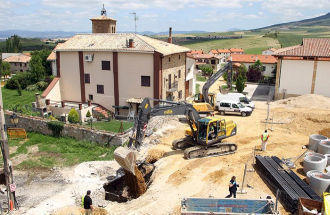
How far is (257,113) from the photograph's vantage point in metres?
33.2

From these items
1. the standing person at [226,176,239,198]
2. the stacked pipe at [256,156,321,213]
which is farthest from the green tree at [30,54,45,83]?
the standing person at [226,176,239,198]

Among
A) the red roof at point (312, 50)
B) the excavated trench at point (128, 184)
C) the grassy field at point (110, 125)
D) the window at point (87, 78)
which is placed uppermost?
the red roof at point (312, 50)

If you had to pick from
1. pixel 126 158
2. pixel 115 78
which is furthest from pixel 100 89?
pixel 126 158

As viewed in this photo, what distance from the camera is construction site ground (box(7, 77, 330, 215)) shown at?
52.1ft

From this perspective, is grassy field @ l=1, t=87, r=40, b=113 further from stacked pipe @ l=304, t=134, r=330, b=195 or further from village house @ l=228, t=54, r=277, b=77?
village house @ l=228, t=54, r=277, b=77

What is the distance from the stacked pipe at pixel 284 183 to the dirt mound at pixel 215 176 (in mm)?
2364

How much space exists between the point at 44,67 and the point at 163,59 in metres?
31.2

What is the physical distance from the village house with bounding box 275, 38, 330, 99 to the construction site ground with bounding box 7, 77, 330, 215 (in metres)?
8.03

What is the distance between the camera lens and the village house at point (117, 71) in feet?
109

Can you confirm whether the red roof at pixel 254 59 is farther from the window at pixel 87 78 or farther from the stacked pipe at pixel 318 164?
the stacked pipe at pixel 318 164

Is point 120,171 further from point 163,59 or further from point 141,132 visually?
point 163,59

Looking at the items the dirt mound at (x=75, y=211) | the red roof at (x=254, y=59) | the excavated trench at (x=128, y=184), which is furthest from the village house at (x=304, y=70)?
the dirt mound at (x=75, y=211)

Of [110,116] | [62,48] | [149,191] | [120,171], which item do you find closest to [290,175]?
[149,191]

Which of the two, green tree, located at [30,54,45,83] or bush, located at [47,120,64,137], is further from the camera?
green tree, located at [30,54,45,83]
